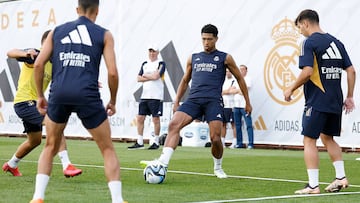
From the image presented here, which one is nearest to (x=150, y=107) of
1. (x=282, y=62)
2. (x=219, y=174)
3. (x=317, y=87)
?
(x=282, y=62)

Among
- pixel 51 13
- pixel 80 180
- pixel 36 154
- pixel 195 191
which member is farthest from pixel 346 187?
pixel 51 13

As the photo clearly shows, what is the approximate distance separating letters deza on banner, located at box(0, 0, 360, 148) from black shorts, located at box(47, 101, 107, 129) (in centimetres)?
1127

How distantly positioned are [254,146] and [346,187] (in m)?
9.96

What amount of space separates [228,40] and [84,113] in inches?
513

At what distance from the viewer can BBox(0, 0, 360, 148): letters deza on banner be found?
1900 centimetres

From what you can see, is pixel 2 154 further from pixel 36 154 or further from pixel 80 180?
pixel 80 180

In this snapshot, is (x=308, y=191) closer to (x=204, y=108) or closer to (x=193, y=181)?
(x=193, y=181)

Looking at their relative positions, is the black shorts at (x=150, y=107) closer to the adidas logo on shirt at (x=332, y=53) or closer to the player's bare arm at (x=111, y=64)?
the adidas logo on shirt at (x=332, y=53)

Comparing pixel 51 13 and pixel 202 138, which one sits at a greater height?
pixel 51 13

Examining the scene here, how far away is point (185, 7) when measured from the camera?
2192 cm

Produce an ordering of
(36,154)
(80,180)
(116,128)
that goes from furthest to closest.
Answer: (116,128), (36,154), (80,180)

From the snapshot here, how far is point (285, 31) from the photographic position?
64.5 feet

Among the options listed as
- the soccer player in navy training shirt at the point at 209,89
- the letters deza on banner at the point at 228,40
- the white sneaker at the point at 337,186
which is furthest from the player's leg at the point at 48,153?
the letters deza on banner at the point at 228,40

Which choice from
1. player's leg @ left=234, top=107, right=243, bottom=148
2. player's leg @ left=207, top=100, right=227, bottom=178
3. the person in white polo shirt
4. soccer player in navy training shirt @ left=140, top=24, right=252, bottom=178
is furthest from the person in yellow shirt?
player's leg @ left=234, top=107, right=243, bottom=148
